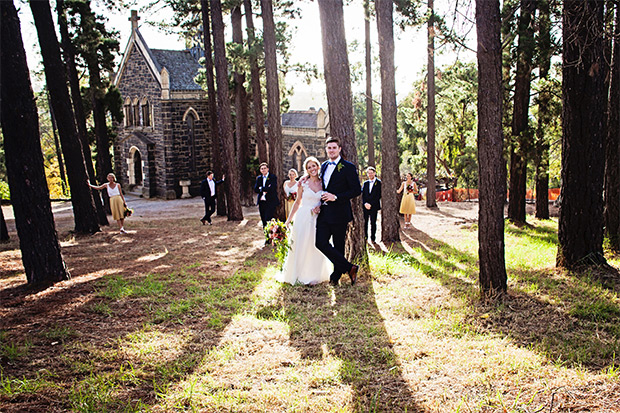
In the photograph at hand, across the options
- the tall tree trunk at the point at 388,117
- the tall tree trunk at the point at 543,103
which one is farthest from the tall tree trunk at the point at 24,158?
the tall tree trunk at the point at 543,103

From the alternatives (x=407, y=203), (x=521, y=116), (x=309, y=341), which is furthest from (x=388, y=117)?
(x=309, y=341)

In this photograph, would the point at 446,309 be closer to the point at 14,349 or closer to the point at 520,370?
the point at 520,370

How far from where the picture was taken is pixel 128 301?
6754mm

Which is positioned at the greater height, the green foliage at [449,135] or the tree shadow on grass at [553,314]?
the green foliage at [449,135]

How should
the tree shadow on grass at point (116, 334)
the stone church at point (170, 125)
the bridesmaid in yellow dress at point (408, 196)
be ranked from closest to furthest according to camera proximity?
the tree shadow on grass at point (116, 334)
the bridesmaid in yellow dress at point (408, 196)
the stone church at point (170, 125)

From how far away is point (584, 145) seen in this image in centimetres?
758

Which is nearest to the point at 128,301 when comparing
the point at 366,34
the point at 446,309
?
the point at 446,309

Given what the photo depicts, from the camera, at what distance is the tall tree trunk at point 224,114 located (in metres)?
16.2

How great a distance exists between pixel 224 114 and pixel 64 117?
5.28m

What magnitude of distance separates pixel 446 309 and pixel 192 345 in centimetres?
312

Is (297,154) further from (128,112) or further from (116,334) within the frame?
(116,334)

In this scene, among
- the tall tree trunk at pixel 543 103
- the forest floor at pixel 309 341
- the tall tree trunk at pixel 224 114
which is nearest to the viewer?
the forest floor at pixel 309 341

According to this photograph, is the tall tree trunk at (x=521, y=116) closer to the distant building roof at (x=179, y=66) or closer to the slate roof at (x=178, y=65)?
the slate roof at (x=178, y=65)

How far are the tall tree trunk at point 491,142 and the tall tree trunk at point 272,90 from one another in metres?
9.59
